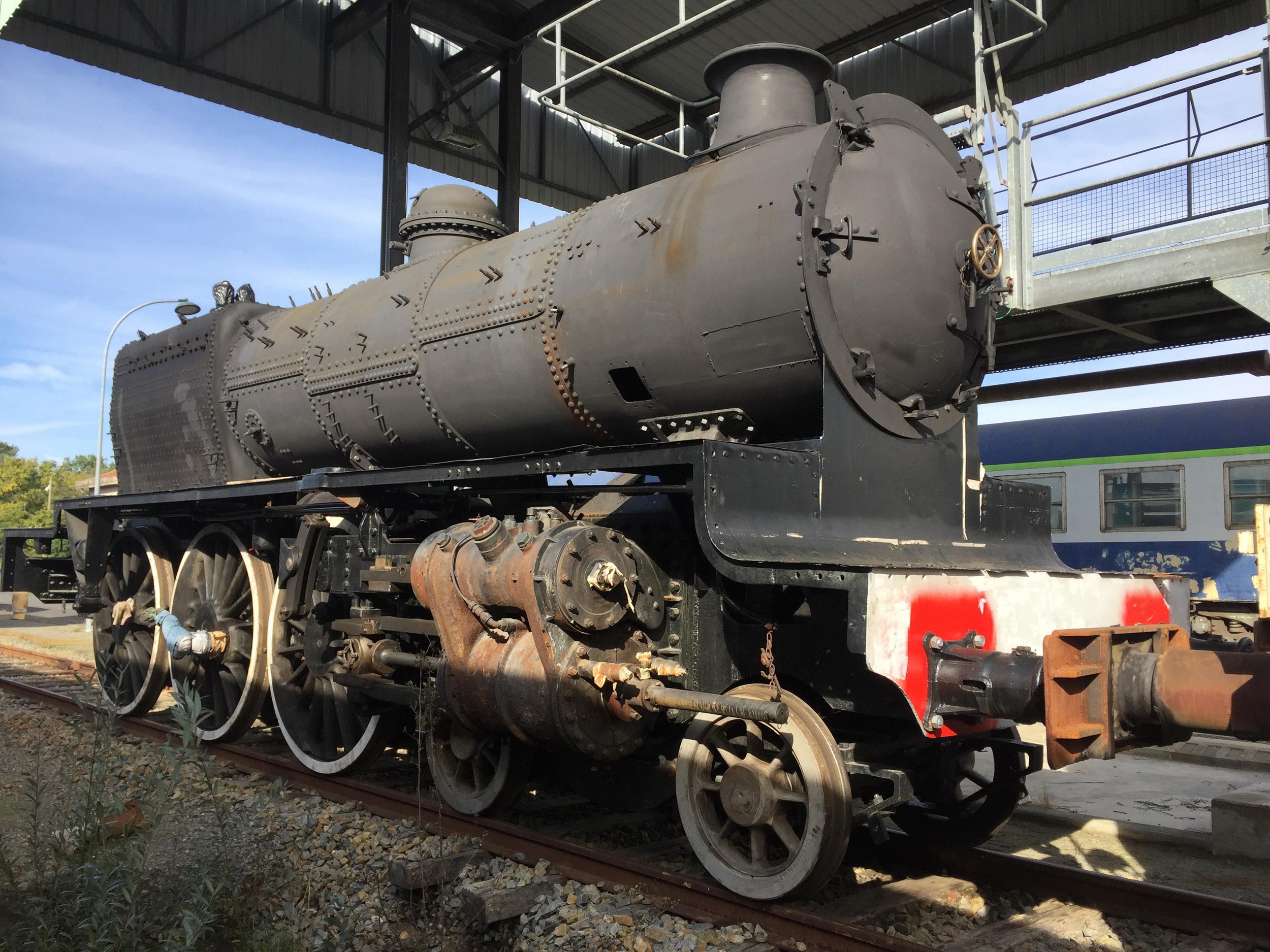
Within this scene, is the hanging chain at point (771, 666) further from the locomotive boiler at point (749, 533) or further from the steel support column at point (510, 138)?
the steel support column at point (510, 138)

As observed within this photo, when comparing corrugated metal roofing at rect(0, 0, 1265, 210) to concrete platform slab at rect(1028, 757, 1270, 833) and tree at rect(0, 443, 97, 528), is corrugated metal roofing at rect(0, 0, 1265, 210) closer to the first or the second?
concrete platform slab at rect(1028, 757, 1270, 833)

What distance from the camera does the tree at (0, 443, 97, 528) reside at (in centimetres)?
3991

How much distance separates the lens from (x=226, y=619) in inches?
305

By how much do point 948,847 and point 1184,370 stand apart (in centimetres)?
638

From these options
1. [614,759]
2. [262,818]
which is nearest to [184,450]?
Answer: [262,818]

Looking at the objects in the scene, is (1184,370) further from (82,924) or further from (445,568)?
(82,924)

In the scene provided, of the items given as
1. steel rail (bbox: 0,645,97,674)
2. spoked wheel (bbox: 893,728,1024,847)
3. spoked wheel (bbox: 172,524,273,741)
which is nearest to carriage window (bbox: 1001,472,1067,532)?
spoked wheel (bbox: 893,728,1024,847)

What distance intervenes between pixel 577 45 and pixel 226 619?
11.2 metres

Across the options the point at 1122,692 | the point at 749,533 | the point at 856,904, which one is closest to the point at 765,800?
the point at 856,904

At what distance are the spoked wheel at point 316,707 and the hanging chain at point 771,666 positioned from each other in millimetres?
3071

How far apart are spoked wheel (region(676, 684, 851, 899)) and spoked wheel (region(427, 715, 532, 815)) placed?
1.29 meters

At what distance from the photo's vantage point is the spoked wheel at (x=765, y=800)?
151 inches

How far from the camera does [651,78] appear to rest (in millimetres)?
15844

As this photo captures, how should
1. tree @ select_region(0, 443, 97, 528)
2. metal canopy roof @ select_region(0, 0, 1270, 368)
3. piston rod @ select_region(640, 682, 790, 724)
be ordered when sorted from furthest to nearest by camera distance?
tree @ select_region(0, 443, 97, 528)
metal canopy roof @ select_region(0, 0, 1270, 368)
piston rod @ select_region(640, 682, 790, 724)
